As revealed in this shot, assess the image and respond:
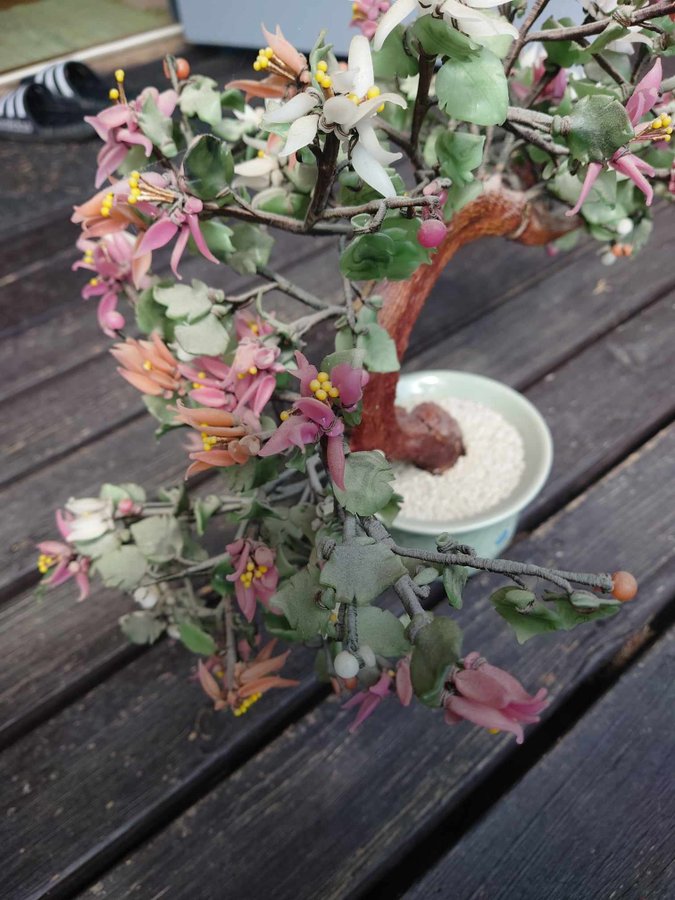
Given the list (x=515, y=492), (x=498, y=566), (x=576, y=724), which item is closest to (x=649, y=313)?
(x=515, y=492)

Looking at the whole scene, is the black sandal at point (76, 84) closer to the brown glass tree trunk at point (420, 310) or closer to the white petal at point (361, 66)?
the brown glass tree trunk at point (420, 310)

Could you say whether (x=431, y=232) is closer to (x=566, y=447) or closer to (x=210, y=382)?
(x=210, y=382)

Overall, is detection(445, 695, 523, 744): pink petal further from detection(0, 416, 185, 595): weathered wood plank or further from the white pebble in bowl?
detection(0, 416, 185, 595): weathered wood plank

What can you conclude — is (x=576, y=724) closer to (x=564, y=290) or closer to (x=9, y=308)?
(x=564, y=290)

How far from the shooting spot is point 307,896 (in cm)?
55

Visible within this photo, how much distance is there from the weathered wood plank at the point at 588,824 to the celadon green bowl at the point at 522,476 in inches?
6.2

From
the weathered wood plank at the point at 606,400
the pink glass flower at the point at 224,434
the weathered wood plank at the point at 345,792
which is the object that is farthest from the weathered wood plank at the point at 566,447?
the pink glass flower at the point at 224,434

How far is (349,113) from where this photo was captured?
36 centimetres

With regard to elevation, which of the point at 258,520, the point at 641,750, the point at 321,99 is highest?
the point at 321,99

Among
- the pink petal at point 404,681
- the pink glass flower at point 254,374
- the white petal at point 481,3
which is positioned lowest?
the pink petal at point 404,681

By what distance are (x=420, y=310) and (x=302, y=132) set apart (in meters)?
0.31

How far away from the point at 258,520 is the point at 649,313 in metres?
0.67

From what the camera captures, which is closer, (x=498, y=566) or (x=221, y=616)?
(x=498, y=566)

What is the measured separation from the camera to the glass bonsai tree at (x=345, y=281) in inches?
14.8
